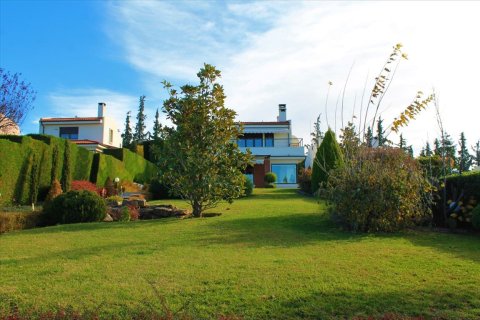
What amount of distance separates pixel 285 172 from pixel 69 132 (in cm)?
2266

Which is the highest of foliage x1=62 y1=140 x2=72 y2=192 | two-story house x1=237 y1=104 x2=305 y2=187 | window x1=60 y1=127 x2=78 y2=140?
window x1=60 y1=127 x2=78 y2=140

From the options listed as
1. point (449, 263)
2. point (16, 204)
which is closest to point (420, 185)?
point (449, 263)

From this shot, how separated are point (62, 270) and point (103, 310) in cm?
235

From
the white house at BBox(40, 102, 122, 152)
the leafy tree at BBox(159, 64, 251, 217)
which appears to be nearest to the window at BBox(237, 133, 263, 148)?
the white house at BBox(40, 102, 122, 152)

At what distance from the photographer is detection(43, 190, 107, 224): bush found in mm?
14352

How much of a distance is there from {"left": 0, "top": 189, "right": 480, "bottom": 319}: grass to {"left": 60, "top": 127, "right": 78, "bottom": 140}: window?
1410 inches

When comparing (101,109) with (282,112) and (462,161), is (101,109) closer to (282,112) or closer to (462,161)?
(282,112)

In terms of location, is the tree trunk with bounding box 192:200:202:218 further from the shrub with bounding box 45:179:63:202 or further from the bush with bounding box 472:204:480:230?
the bush with bounding box 472:204:480:230

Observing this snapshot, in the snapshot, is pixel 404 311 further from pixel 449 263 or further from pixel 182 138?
pixel 182 138

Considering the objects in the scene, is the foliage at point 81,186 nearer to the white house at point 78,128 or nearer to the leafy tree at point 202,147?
the leafy tree at point 202,147

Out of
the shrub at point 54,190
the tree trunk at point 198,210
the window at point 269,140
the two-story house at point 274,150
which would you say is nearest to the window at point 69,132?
the two-story house at point 274,150

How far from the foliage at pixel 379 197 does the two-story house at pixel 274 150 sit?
28767mm

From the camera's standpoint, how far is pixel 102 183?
25.7m

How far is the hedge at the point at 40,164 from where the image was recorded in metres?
17.5
